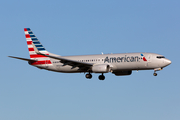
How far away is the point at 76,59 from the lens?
6103 centimetres

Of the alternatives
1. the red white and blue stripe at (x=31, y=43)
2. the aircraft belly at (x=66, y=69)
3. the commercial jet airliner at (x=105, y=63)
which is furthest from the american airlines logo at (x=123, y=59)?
the red white and blue stripe at (x=31, y=43)

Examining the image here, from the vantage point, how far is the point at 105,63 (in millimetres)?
58156

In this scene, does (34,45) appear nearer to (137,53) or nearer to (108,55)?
(108,55)

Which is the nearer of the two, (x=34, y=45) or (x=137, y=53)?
(x=137, y=53)

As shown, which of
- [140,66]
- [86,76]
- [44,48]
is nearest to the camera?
[140,66]

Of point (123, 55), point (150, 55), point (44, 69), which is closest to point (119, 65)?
point (123, 55)

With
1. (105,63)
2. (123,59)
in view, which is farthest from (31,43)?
(123,59)

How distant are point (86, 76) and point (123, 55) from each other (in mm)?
8082

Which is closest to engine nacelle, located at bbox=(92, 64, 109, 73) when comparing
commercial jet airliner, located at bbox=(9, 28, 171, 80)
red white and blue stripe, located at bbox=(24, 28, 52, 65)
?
commercial jet airliner, located at bbox=(9, 28, 171, 80)

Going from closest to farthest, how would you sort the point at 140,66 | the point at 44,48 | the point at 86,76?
1. the point at 140,66
2. the point at 86,76
3. the point at 44,48

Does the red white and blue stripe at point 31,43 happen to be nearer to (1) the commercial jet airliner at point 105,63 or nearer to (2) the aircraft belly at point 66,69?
(1) the commercial jet airliner at point 105,63

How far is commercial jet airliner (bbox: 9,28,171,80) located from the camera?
5638 centimetres

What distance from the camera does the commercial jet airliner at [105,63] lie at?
56375 millimetres

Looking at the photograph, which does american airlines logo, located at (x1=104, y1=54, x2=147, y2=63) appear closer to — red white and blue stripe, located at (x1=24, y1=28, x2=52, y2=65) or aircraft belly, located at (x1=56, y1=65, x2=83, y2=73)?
aircraft belly, located at (x1=56, y1=65, x2=83, y2=73)
